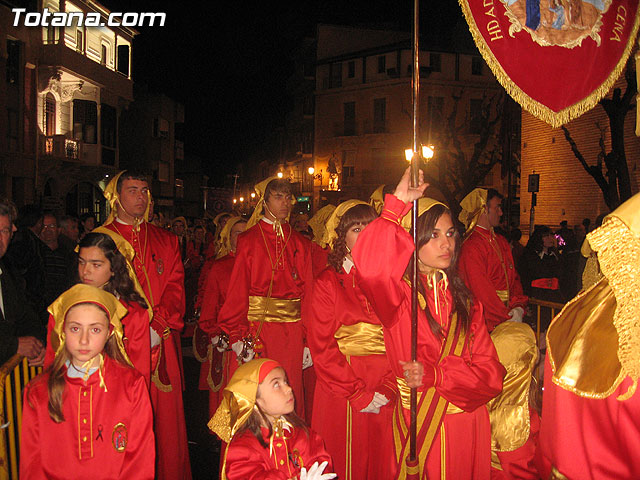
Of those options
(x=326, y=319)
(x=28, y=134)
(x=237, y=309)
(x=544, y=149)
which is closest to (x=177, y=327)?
(x=237, y=309)

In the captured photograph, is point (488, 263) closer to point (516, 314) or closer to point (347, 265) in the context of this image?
point (516, 314)

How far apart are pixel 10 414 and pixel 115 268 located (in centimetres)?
119

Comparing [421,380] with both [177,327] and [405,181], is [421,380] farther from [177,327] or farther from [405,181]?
[177,327]

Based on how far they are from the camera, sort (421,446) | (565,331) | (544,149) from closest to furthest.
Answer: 1. (565,331)
2. (421,446)
3. (544,149)

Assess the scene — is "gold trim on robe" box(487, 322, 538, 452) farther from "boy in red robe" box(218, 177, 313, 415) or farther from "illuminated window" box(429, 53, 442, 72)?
"illuminated window" box(429, 53, 442, 72)

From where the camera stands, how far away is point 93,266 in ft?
13.2

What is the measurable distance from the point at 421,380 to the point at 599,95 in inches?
68.4

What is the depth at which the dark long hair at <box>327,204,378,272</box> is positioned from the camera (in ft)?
14.0

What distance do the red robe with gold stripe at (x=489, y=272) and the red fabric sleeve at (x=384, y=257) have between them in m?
3.76

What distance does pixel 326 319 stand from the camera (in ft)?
13.2

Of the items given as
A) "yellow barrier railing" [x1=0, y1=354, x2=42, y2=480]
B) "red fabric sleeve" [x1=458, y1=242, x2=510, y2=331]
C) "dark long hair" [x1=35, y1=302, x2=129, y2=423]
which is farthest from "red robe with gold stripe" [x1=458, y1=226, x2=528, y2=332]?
"yellow barrier railing" [x1=0, y1=354, x2=42, y2=480]

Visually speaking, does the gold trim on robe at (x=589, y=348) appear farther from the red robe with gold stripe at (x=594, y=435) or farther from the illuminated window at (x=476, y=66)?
→ the illuminated window at (x=476, y=66)

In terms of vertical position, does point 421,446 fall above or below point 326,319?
below

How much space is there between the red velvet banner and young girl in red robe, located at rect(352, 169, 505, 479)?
749 millimetres
